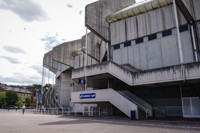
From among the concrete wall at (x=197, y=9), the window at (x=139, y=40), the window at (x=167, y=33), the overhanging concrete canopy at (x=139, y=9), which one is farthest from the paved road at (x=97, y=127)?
the overhanging concrete canopy at (x=139, y=9)

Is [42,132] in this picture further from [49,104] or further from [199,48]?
[49,104]

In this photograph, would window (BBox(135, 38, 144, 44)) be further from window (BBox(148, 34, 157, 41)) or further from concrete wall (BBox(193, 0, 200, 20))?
concrete wall (BBox(193, 0, 200, 20))

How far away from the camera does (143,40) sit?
25969mm

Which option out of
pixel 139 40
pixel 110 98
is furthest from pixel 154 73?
pixel 139 40

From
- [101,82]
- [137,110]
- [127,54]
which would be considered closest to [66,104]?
[101,82]

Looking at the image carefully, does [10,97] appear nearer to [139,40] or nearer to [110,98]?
[110,98]

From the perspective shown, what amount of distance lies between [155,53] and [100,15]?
424 inches

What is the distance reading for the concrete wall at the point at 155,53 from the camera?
72.2 feet

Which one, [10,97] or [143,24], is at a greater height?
[143,24]

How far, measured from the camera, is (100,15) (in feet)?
96.4

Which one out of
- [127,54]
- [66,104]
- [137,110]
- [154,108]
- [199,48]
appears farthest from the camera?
[66,104]

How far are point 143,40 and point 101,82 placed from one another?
29.4 feet

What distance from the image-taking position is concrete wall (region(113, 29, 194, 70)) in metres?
22.0

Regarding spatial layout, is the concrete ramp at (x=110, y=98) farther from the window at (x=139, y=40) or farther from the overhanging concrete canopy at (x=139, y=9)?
the overhanging concrete canopy at (x=139, y=9)
